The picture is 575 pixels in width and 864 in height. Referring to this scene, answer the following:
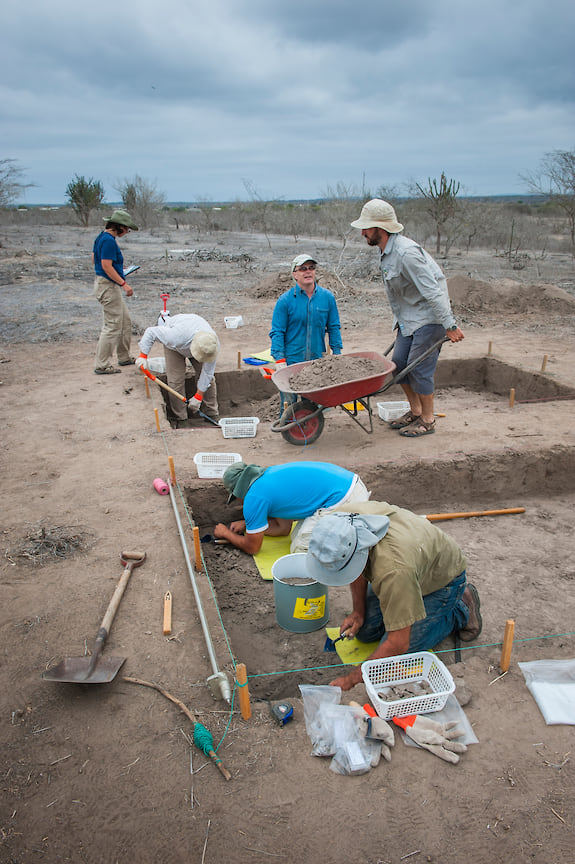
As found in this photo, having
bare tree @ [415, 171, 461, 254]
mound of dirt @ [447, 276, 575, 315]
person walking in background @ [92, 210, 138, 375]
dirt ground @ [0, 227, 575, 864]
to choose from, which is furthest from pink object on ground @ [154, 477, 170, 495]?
bare tree @ [415, 171, 461, 254]

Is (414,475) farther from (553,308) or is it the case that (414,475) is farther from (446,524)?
(553,308)

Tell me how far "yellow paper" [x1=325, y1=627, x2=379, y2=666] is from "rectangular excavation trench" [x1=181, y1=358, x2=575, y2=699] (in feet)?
0.23

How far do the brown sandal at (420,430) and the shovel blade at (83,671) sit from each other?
344 centimetres

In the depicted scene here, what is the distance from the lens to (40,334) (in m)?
9.22

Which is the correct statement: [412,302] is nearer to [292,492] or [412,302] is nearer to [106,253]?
[292,492]

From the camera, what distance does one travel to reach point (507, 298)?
10672 mm

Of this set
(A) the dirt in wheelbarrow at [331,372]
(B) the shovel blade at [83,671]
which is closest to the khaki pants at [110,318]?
(A) the dirt in wheelbarrow at [331,372]

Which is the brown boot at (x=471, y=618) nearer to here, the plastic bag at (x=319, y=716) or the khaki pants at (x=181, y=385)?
the plastic bag at (x=319, y=716)

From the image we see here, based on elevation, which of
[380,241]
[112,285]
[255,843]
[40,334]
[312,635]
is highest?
[380,241]

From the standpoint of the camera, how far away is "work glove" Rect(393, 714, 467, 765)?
2.19m

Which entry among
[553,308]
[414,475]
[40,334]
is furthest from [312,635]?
[553,308]

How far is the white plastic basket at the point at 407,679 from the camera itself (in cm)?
233

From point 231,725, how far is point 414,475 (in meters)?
2.89

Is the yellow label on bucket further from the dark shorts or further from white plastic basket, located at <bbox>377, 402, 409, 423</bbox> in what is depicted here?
white plastic basket, located at <bbox>377, 402, 409, 423</bbox>
